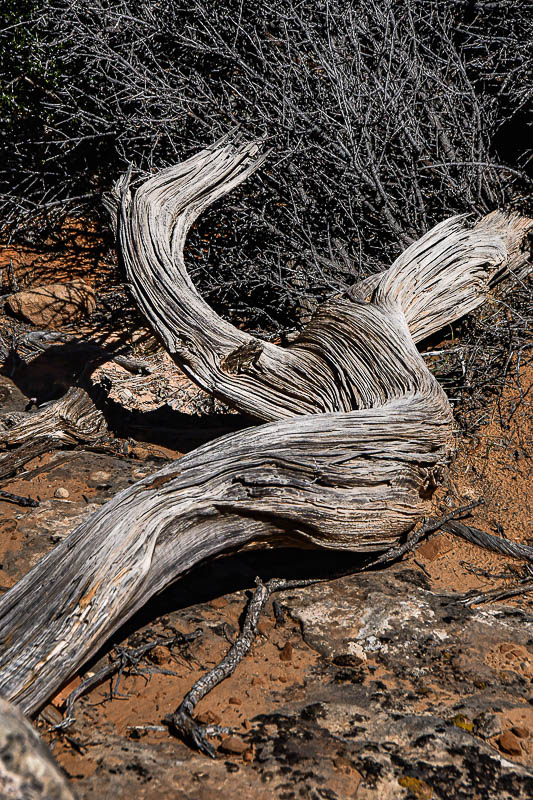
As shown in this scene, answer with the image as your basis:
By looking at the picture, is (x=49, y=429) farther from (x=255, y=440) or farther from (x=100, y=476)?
(x=255, y=440)

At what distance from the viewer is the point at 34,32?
220 inches

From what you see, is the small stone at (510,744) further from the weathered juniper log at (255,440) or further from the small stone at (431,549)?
the small stone at (431,549)

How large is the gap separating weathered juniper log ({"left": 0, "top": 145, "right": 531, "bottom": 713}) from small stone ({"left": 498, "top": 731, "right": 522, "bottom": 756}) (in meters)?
0.99

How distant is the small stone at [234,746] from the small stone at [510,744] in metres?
0.77

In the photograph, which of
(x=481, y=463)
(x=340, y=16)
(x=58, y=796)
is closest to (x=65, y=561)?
(x=58, y=796)

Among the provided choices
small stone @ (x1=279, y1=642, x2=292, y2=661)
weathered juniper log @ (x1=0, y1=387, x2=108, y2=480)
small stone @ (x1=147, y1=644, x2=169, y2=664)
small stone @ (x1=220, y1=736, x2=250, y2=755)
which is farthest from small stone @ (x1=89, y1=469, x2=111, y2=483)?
small stone @ (x1=220, y1=736, x2=250, y2=755)

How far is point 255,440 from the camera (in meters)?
2.89

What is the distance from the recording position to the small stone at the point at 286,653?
2586 mm

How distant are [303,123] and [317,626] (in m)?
3.62

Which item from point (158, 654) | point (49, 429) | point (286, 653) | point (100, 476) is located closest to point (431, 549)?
point (286, 653)

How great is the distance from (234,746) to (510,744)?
83 cm

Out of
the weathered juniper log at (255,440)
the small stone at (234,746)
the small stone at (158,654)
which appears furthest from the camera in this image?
the small stone at (158,654)

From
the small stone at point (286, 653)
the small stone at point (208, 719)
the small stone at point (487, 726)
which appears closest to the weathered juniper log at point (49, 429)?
the small stone at point (286, 653)

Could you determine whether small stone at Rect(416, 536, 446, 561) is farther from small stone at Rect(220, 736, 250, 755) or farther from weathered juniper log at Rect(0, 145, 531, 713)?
small stone at Rect(220, 736, 250, 755)
